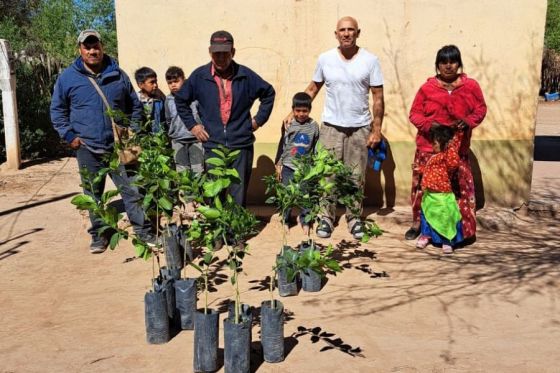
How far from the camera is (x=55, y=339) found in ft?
12.0

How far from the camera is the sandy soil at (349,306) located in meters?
3.35

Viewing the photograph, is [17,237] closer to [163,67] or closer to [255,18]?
A: [163,67]

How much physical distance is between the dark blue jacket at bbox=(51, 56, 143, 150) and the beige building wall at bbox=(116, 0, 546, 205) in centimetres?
126

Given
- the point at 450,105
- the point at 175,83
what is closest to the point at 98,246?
the point at 175,83

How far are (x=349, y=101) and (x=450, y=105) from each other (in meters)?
0.86

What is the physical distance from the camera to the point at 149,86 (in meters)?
5.85

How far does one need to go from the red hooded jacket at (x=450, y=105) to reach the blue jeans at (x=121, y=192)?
2.51 metres

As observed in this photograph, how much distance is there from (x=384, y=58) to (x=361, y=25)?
40 cm

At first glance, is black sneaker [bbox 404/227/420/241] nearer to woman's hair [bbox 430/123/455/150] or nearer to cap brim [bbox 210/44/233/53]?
woman's hair [bbox 430/123/455/150]

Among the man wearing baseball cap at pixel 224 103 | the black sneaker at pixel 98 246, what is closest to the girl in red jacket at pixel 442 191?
the man wearing baseball cap at pixel 224 103

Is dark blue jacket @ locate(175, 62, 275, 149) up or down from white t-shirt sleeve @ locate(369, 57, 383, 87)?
down

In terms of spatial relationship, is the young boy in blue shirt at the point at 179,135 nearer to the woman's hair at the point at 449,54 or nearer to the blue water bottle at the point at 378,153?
the blue water bottle at the point at 378,153

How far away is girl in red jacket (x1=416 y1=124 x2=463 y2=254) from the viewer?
5168mm

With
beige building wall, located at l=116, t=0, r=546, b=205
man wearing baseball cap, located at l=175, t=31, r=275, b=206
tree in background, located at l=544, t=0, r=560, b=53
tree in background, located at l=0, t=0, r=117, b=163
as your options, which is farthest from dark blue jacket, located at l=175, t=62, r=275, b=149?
tree in background, located at l=544, t=0, r=560, b=53
